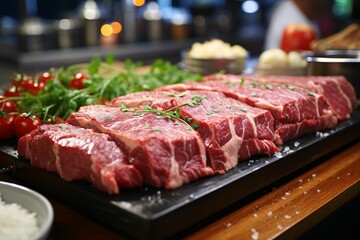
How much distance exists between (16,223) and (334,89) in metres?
2.13

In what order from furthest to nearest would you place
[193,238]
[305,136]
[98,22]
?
[98,22]
[305,136]
[193,238]

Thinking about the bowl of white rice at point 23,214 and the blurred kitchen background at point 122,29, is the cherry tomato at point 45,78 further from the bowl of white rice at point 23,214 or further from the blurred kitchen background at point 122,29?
the blurred kitchen background at point 122,29

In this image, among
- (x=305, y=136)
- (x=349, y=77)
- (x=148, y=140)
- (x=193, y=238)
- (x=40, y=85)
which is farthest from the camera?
(x=349, y=77)

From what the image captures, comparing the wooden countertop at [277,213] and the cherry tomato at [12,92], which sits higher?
the cherry tomato at [12,92]

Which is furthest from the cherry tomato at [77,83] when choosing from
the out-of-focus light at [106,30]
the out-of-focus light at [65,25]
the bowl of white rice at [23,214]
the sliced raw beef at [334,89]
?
the out-of-focus light at [106,30]

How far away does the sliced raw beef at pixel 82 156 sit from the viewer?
65.2 inches

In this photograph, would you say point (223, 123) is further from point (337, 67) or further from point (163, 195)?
point (337, 67)

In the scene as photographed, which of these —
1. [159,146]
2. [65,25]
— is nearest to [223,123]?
[159,146]

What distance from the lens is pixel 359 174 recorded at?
2.21 metres

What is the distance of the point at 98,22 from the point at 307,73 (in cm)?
414

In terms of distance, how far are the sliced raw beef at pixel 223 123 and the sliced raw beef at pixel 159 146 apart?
0.26 ft

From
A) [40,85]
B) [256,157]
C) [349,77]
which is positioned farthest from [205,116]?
[349,77]

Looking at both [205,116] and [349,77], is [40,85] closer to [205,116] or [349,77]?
[205,116]

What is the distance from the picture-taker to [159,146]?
1.74 m
